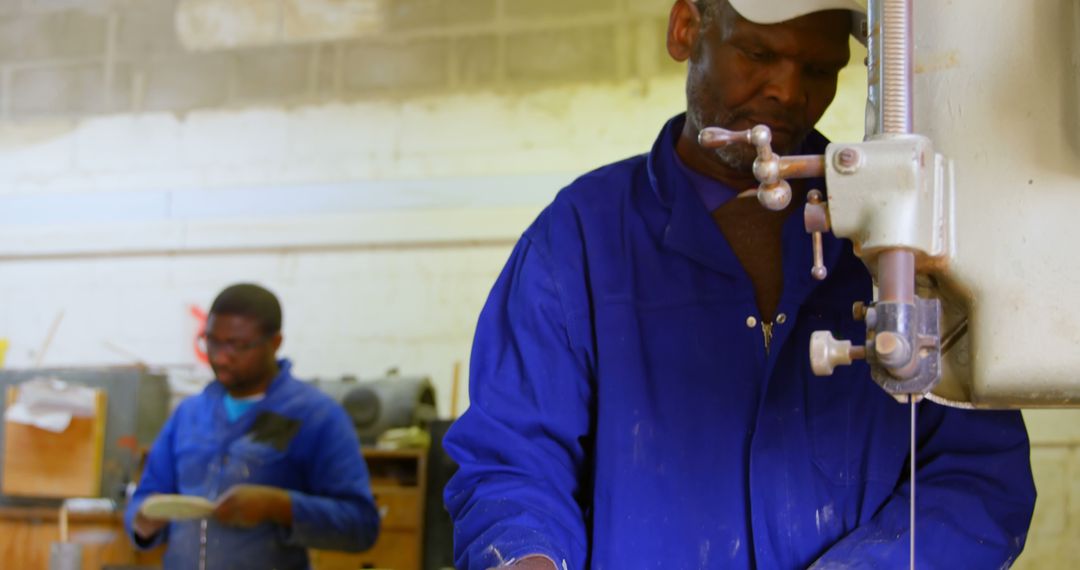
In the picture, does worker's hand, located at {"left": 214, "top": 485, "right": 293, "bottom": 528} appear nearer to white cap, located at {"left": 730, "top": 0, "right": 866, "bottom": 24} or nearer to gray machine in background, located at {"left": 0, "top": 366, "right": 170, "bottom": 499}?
gray machine in background, located at {"left": 0, "top": 366, "right": 170, "bottom": 499}

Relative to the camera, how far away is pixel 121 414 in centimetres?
376

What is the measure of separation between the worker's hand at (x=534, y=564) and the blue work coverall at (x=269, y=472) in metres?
1.73

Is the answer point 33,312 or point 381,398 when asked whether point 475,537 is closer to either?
point 381,398

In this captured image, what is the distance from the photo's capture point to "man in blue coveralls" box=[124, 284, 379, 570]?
2.78 metres

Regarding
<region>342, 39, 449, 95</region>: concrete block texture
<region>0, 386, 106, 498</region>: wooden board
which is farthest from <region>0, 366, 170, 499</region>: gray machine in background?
<region>342, 39, 449, 95</region>: concrete block texture

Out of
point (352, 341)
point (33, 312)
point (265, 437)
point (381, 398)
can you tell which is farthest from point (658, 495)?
point (33, 312)

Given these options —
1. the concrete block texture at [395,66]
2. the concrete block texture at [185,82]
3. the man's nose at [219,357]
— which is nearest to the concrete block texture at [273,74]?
the concrete block texture at [185,82]

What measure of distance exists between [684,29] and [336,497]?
1.73 m

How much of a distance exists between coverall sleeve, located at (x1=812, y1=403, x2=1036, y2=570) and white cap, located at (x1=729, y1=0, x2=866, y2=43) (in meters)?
0.42

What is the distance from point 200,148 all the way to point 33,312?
0.81m

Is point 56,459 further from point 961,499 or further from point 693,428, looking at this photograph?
point 961,499

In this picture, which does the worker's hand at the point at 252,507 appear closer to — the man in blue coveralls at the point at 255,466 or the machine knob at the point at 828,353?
the man in blue coveralls at the point at 255,466

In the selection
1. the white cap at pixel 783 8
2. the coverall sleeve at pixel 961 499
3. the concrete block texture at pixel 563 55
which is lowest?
the coverall sleeve at pixel 961 499

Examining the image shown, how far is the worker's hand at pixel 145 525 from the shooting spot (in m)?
2.84
